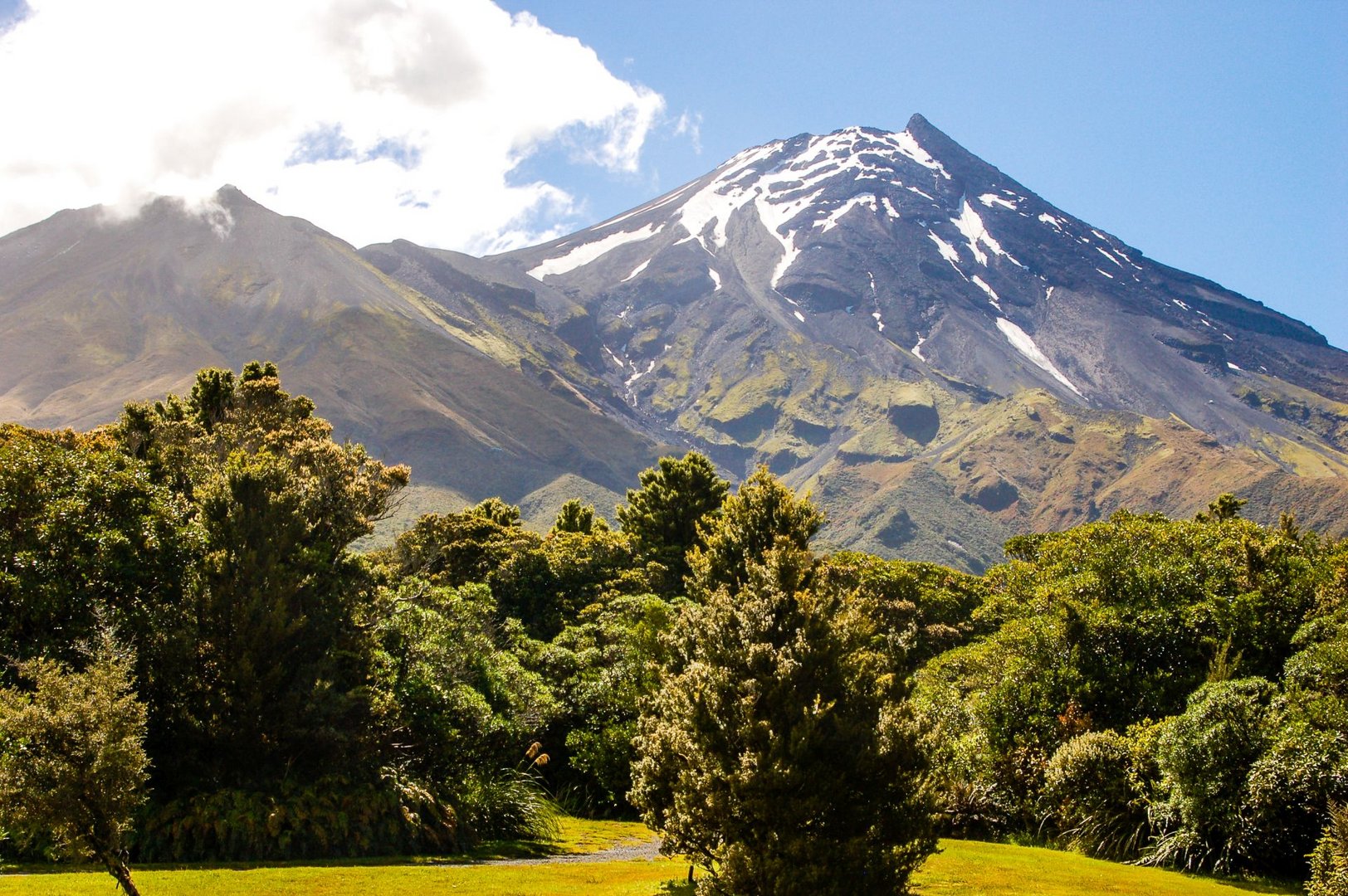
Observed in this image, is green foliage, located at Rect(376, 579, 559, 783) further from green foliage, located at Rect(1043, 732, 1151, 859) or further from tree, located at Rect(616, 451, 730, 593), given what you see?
tree, located at Rect(616, 451, 730, 593)

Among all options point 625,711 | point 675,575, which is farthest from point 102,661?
point 675,575

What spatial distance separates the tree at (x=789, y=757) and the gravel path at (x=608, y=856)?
24.2 feet

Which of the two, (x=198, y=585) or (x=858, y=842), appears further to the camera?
(x=198, y=585)

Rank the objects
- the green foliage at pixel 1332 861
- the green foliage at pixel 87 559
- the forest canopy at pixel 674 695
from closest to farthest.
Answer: the forest canopy at pixel 674 695 < the green foliage at pixel 1332 861 < the green foliage at pixel 87 559

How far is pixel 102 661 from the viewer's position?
45.3 ft

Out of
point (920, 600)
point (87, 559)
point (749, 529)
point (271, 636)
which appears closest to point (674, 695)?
point (749, 529)

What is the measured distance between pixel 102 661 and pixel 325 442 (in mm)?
20904

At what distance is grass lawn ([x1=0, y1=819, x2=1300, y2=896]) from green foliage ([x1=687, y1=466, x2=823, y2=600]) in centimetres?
621

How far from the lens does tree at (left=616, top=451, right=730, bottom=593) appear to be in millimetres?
49156

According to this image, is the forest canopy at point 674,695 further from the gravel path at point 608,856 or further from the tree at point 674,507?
the tree at point 674,507

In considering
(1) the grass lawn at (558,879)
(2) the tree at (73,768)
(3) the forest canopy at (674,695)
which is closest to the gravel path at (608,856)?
(1) the grass lawn at (558,879)

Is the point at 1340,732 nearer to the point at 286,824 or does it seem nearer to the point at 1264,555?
the point at 1264,555

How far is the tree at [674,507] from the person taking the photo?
161 feet

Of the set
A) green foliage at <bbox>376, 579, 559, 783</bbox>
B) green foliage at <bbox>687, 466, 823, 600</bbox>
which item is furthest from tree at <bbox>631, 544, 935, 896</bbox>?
green foliage at <bbox>376, 579, 559, 783</bbox>
